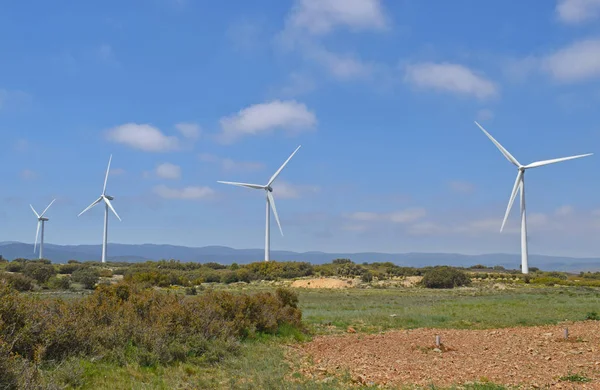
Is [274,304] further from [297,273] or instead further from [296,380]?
[297,273]

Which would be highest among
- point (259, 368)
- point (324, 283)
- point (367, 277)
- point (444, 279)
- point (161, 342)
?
point (161, 342)

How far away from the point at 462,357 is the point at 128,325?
9.44 meters


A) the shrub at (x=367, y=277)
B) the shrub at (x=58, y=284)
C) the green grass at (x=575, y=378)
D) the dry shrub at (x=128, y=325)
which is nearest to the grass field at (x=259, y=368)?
the dry shrub at (x=128, y=325)

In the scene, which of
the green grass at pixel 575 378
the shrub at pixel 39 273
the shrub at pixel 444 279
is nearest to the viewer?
the green grass at pixel 575 378

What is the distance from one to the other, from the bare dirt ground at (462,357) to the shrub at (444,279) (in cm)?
4366

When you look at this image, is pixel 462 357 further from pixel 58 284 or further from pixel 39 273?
pixel 39 273

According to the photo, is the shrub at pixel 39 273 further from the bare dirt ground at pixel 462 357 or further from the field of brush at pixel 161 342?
the bare dirt ground at pixel 462 357

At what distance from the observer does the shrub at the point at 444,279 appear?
211 ft

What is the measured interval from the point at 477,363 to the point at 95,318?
33.6 ft

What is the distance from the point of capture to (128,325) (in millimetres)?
13547

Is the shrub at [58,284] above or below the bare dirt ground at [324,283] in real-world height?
above

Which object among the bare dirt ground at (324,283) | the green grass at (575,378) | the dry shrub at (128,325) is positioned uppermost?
the dry shrub at (128,325)

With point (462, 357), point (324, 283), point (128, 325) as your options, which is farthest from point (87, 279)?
point (462, 357)

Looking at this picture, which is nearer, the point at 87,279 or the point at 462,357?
the point at 462,357
